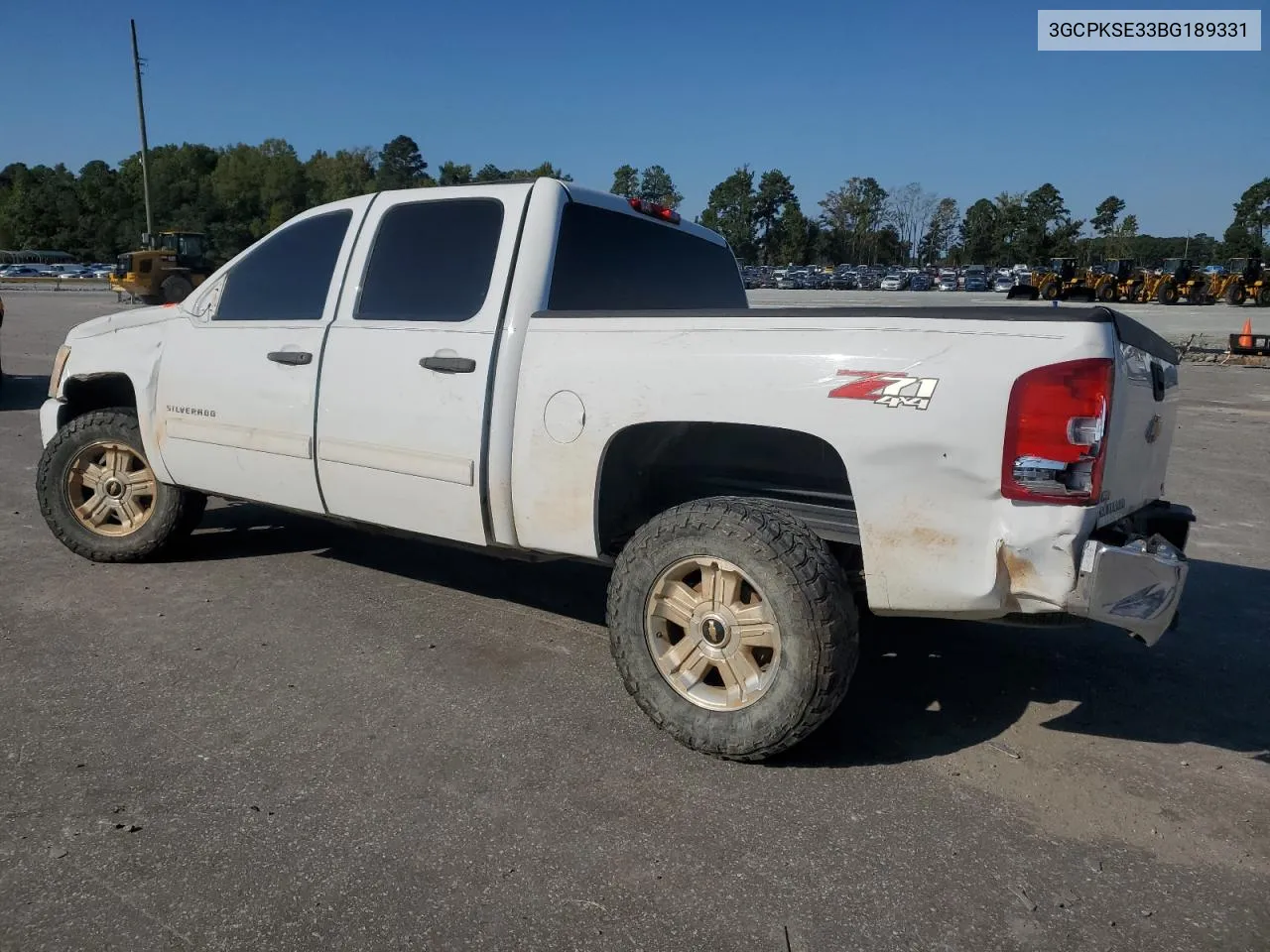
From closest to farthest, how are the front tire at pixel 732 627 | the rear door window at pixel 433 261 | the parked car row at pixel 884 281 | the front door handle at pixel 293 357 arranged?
the front tire at pixel 732 627, the rear door window at pixel 433 261, the front door handle at pixel 293 357, the parked car row at pixel 884 281

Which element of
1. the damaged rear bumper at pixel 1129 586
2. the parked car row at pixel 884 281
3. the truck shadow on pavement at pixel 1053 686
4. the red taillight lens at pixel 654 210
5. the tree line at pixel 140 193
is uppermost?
the tree line at pixel 140 193

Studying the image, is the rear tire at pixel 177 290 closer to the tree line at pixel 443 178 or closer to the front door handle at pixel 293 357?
the front door handle at pixel 293 357

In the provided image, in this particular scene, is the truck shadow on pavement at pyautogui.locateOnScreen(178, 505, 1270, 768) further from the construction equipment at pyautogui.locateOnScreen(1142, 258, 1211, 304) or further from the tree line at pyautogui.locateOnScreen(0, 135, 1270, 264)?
the tree line at pyautogui.locateOnScreen(0, 135, 1270, 264)

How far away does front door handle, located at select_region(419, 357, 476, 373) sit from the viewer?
3770 millimetres

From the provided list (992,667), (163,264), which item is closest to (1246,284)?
(163,264)

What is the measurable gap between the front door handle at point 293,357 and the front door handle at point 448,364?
73 centimetres

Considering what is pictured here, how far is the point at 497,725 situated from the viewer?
350cm

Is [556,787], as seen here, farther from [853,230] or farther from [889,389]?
[853,230]

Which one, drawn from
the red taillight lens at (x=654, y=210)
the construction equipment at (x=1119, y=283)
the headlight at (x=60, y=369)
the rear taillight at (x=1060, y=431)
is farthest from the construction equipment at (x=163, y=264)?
the construction equipment at (x=1119, y=283)

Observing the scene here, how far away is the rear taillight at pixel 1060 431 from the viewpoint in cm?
272

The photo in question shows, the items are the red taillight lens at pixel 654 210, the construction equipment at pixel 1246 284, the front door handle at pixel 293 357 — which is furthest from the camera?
the construction equipment at pixel 1246 284

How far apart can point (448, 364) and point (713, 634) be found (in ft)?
4.88

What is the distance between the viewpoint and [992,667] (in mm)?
4227

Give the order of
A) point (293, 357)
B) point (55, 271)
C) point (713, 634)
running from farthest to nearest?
point (55, 271) < point (293, 357) < point (713, 634)
